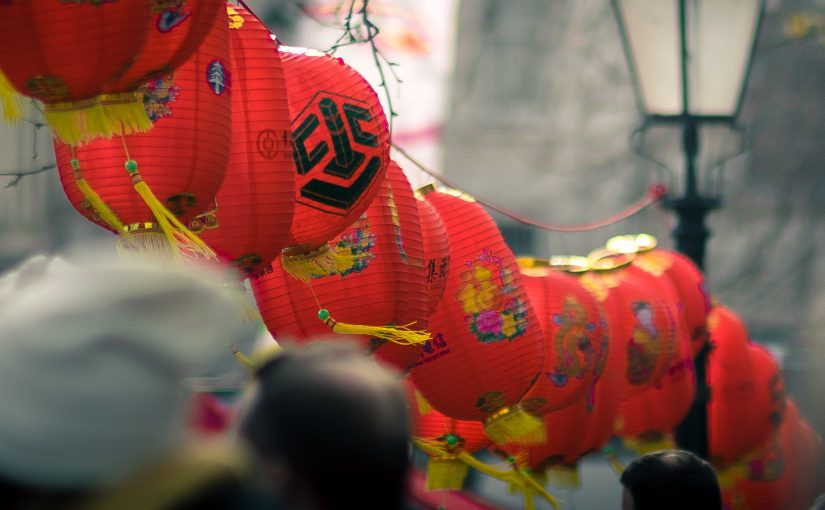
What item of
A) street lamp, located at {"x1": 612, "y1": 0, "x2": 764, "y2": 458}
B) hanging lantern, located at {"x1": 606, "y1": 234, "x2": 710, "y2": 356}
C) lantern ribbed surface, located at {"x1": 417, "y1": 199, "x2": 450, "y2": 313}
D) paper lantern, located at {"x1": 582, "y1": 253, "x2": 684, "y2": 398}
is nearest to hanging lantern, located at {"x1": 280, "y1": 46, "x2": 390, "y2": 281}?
lantern ribbed surface, located at {"x1": 417, "y1": 199, "x2": 450, "y2": 313}

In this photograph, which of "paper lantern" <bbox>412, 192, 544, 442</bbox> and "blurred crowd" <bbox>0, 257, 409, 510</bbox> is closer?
"blurred crowd" <bbox>0, 257, 409, 510</bbox>

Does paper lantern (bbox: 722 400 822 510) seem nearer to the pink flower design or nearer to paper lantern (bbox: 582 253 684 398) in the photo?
paper lantern (bbox: 582 253 684 398)

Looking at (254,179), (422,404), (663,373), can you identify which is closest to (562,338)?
(422,404)

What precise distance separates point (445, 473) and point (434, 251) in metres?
1.05

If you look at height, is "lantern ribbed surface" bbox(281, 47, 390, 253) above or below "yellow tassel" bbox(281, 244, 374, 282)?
above

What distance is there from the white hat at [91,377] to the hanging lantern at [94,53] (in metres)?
1.36

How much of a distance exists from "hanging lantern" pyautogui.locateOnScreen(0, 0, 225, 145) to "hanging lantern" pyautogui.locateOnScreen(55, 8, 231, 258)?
0.17ft

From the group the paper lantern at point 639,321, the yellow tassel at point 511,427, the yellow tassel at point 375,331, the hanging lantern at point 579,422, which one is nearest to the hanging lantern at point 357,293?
the yellow tassel at point 375,331

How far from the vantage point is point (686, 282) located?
6332mm

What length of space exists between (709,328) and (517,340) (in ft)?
9.36

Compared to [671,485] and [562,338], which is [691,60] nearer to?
[562,338]

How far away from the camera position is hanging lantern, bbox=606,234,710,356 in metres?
6.30

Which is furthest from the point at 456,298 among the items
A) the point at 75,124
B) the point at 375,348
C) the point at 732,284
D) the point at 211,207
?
the point at 732,284

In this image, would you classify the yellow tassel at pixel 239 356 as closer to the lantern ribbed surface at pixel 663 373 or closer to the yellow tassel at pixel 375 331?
the yellow tassel at pixel 375 331
